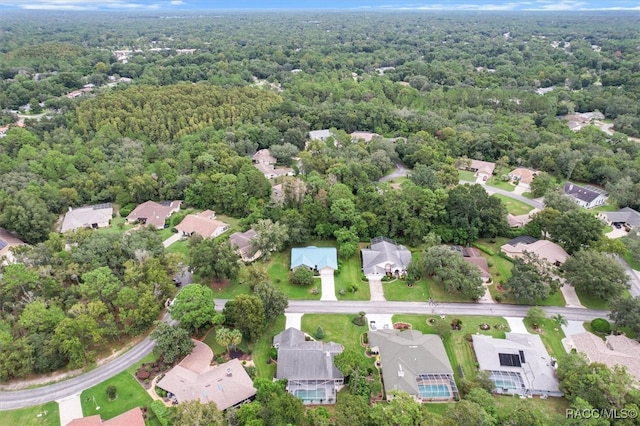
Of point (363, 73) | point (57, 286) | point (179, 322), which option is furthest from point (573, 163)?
point (363, 73)

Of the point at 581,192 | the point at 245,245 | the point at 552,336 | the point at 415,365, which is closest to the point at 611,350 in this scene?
the point at 552,336

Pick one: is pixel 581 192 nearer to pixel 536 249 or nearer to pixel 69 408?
pixel 536 249

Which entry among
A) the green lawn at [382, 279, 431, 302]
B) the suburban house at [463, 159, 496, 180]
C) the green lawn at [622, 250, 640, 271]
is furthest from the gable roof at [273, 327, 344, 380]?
the suburban house at [463, 159, 496, 180]

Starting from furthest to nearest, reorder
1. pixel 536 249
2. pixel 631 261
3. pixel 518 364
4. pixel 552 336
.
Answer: pixel 631 261, pixel 536 249, pixel 552 336, pixel 518 364

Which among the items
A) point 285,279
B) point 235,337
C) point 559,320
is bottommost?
point 285,279

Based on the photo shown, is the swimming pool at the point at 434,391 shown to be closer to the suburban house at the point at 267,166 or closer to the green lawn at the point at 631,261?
the green lawn at the point at 631,261
